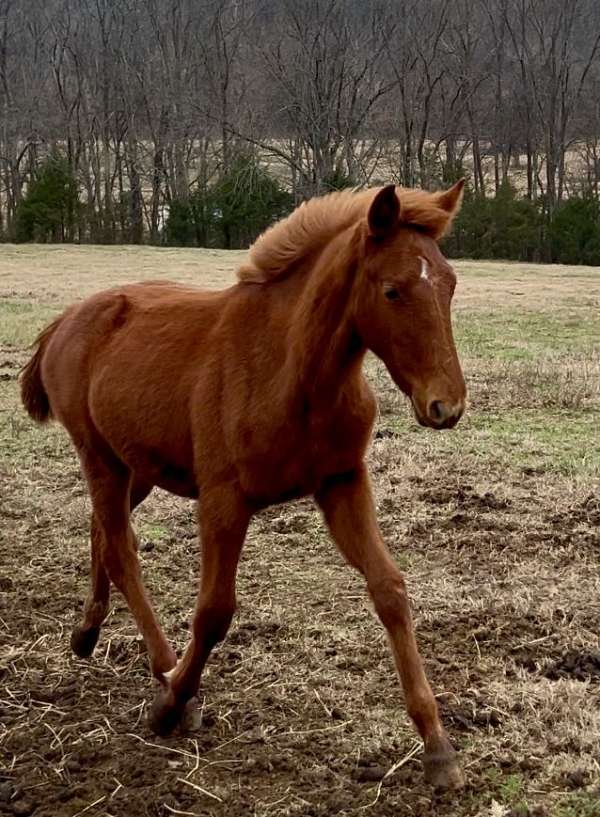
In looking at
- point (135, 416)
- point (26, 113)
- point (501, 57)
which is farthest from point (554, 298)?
point (26, 113)

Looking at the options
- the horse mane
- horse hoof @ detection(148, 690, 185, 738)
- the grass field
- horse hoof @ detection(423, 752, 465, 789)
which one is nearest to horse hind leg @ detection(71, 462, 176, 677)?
the grass field

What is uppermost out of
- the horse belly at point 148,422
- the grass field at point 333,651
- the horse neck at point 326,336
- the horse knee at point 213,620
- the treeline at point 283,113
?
the treeline at point 283,113

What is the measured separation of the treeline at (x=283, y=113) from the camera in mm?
35250

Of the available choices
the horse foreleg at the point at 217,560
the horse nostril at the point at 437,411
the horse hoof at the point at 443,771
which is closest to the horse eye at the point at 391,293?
the horse nostril at the point at 437,411

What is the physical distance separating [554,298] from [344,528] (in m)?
16.7

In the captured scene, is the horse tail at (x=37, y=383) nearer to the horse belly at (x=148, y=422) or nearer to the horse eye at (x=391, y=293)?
the horse belly at (x=148, y=422)

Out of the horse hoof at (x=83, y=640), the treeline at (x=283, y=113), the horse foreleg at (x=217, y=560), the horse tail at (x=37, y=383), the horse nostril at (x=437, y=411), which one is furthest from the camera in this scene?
the treeline at (x=283, y=113)

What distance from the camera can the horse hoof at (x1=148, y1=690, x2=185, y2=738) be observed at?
135 inches

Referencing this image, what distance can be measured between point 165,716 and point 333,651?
2.89 ft

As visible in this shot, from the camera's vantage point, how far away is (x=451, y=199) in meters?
3.06

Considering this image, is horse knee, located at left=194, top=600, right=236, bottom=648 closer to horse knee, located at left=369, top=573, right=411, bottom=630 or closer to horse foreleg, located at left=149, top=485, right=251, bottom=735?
horse foreleg, located at left=149, top=485, right=251, bottom=735

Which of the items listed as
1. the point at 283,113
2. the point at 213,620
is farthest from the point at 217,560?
the point at 283,113

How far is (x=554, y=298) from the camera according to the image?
1900 cm

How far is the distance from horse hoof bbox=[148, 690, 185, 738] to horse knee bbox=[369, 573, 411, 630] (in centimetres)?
86
